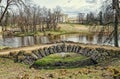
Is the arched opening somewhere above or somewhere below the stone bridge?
below

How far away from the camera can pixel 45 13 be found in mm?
159875

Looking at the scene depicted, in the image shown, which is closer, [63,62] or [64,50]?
[64,50]

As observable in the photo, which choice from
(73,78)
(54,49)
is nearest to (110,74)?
(73,78)

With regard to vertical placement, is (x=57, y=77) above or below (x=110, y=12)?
below

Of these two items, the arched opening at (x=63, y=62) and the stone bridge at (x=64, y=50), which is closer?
the stone bridge at (x=64, y=50)

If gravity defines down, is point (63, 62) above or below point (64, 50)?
below

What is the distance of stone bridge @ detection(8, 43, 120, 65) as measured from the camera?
29.6 metres

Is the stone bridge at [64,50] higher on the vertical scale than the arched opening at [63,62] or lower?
higher

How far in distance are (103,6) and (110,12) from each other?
3.45 ft

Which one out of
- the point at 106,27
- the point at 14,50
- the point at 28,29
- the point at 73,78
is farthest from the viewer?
the point at 28,29

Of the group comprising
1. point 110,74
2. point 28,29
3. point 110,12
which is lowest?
point 28,29

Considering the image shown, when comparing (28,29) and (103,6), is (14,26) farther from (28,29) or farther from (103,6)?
(103,6)

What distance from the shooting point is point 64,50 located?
3175 centimetres

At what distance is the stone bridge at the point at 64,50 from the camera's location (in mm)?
29609
